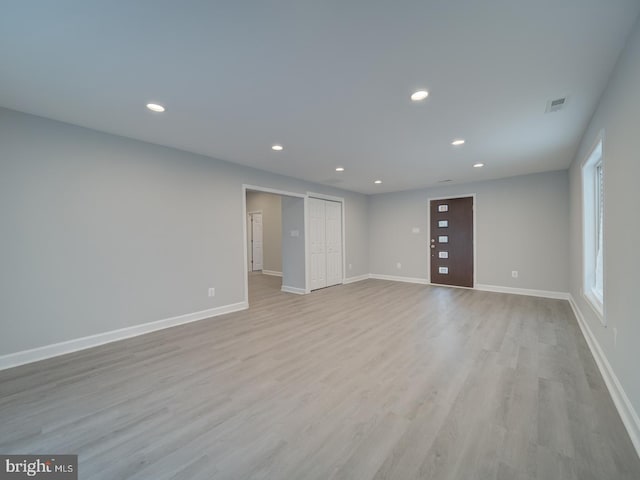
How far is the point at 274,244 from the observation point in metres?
8.44

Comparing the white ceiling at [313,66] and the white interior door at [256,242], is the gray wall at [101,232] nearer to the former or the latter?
the white ceiling at [313,66]

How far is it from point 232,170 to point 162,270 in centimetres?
193

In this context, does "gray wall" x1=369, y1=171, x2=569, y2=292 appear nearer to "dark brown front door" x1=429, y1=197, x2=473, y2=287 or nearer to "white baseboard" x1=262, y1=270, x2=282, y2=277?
"dark brown front door" x1=429, y1=197, x2=473, y2=287

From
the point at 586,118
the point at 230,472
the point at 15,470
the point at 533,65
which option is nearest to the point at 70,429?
the point at 15,470

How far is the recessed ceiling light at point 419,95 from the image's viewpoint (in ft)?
7.66

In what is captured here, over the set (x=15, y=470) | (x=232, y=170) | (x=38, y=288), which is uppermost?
(x=232, y=170)

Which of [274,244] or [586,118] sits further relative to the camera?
[274,244]

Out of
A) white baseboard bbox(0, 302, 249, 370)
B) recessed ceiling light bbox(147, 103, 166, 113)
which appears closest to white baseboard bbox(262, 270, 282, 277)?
white baseboard bbox(0, 302, 249, 370)

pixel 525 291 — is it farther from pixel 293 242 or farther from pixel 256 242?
pixel 256 242

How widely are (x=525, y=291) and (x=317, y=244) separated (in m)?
4.52

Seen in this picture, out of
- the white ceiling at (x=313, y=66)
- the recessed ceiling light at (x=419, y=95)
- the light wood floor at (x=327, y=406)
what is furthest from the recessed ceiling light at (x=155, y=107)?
the light wood floor at (x=327, y=406)

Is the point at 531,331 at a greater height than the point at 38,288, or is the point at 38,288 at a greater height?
the point at 38,288

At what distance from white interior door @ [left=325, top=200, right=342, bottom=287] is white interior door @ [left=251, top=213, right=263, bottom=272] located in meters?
3.28

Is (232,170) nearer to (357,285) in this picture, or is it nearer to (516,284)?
(357,285)
